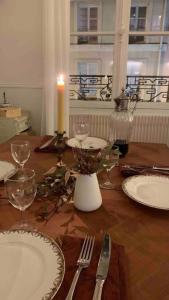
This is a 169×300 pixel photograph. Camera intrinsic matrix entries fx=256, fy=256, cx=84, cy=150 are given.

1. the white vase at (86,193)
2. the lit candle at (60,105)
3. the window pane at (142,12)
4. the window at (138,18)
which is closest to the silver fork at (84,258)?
the white vase at (86,193)

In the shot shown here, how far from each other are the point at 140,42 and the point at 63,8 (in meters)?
0.87

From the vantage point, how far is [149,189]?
0.95 metres

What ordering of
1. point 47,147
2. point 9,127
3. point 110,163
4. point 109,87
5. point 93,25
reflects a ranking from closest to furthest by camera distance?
point 110,163 → point 47,147 → point 9,127 → point 93,25 → point 109,87

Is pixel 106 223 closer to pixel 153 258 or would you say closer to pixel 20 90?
pixel 153 258

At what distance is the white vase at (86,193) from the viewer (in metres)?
0.78

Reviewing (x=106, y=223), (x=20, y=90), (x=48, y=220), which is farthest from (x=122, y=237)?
(x=20, y=90)

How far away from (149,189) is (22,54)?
2199 millimetres

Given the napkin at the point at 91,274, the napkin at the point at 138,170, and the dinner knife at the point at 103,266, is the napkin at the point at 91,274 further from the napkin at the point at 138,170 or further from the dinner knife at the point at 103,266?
the napkin at the point at 138,170

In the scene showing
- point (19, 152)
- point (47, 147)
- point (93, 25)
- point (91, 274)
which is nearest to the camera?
point (91, 274)

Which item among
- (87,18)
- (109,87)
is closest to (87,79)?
(109,87)

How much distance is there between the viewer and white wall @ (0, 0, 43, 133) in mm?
2514

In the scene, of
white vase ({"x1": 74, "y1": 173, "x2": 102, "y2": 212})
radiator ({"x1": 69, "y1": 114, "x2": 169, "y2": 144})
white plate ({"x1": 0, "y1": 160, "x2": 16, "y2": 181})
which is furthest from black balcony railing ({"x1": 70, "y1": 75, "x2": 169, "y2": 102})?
white vase ({"x1": 74, "y1": 173, "x2": 102, "y2": 212})

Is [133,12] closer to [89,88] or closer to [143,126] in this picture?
[89,88]

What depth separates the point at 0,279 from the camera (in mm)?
516
